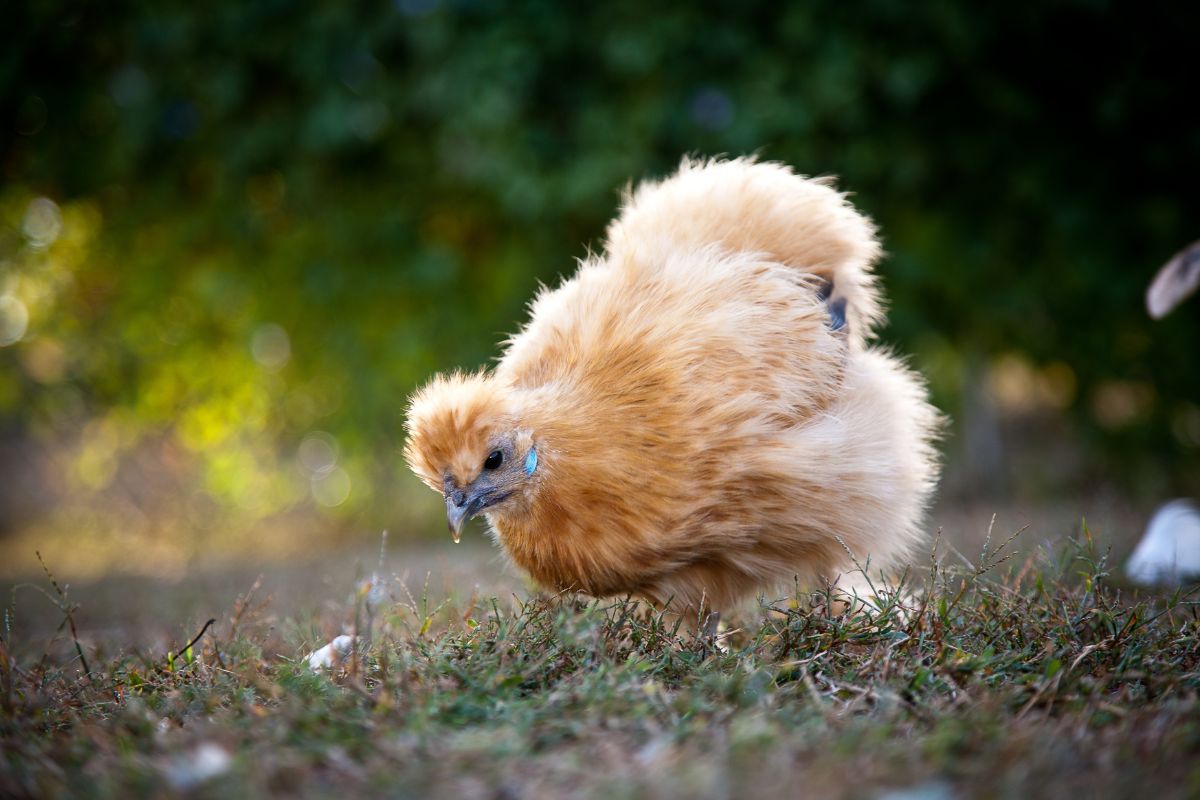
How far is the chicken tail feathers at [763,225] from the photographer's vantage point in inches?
151

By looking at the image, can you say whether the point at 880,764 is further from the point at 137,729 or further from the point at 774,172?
the point at 774,172

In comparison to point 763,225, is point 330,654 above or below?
below

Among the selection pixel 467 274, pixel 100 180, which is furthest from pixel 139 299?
pixel 467 274

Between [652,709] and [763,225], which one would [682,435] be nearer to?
[652,709]

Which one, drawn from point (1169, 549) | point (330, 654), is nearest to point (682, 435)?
point (330, 654)

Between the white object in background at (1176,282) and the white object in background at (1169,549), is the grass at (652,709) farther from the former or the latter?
the white object in background at (1176,282)

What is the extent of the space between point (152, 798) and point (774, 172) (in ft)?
10.4

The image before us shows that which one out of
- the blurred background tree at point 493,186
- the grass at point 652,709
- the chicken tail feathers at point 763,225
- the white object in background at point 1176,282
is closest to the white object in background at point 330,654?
the grass at point 652,709

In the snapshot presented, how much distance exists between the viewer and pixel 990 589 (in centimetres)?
327

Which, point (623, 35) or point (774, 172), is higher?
point (623, 35)

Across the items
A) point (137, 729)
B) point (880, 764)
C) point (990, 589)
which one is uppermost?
point (137, 729)

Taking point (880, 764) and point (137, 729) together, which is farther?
point (137, 729)

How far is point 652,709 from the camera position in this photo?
2412 millimetres

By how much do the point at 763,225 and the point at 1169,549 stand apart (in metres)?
2.38
